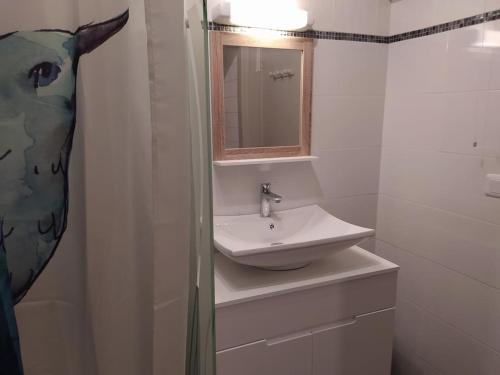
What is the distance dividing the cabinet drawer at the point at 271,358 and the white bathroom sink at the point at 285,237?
10.6 inches

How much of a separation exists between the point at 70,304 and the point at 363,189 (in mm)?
1613

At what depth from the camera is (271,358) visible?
130 cm

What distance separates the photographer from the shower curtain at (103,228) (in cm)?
59

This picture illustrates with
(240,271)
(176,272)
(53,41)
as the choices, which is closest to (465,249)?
(240,271)

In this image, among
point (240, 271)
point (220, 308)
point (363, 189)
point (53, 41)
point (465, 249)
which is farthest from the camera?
point (363, 189)

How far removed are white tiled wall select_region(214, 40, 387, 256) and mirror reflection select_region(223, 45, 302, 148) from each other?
0.11m

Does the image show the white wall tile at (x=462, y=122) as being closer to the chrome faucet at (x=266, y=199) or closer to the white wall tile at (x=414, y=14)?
the white wall tile at (x=414, y=14)

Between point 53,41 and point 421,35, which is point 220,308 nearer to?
point 53,41

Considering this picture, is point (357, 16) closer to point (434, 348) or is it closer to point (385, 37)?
point (385, 37)

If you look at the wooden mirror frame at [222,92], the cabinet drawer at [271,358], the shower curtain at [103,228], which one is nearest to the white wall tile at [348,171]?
the wooden mirror frame at [222,92]

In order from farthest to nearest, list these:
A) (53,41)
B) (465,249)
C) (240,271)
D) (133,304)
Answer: (465,249)
(240,271)
(133,304)
(53,41)

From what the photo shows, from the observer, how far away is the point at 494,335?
4.84 feet

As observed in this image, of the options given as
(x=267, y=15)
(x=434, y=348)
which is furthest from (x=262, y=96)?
(x=434, y=348)

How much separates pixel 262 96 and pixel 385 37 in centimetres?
75
